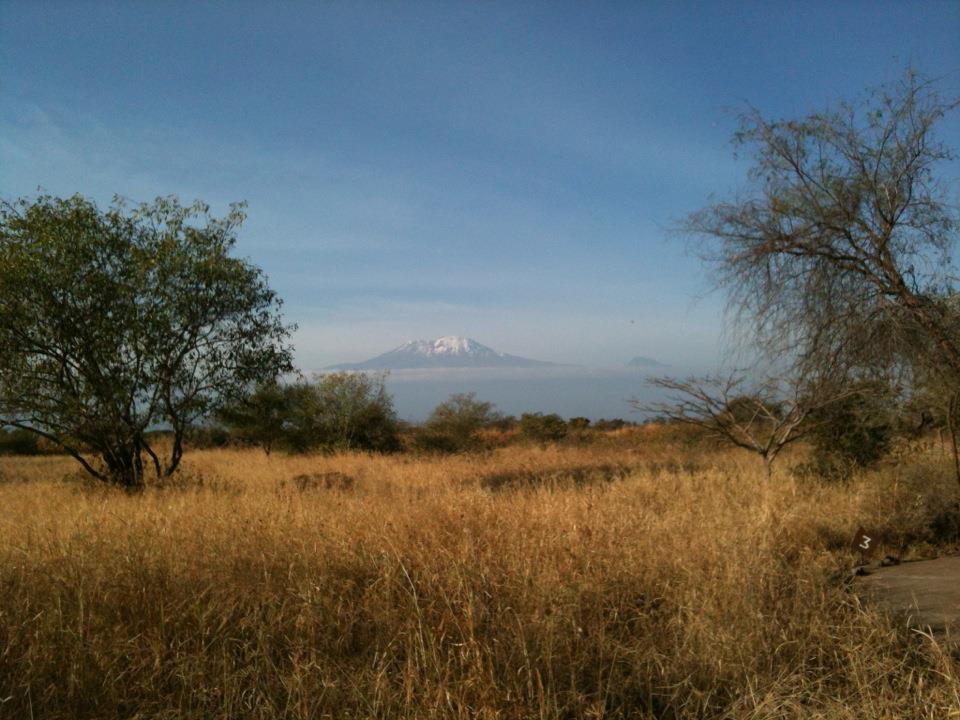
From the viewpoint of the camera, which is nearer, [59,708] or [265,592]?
[59,708]

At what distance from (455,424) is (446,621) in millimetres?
24918

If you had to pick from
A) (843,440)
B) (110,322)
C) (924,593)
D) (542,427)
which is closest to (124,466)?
(110,322)

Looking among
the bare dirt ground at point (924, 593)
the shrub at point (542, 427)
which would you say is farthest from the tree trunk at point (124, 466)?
the shrub at point (542, 427)

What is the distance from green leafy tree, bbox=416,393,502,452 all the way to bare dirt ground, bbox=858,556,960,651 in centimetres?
2140

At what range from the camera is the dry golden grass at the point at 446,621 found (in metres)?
3.19

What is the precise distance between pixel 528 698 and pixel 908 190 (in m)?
7.37

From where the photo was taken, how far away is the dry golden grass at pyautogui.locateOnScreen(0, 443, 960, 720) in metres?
3.19

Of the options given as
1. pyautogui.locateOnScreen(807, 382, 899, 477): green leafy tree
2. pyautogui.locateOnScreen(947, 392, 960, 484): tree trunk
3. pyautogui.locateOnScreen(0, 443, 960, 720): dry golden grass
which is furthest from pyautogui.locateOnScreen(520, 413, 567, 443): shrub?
pyautogui.locateOnScreen(0, 443, 960, 720): dry golden grass

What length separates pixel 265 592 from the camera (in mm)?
4184

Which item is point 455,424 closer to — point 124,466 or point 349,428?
point 349,428

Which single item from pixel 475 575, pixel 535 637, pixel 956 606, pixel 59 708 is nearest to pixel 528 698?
pixel 535 637

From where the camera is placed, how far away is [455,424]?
94.3ft

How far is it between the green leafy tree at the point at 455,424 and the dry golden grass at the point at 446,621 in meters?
21.2

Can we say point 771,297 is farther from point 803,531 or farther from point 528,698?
point 528,698
